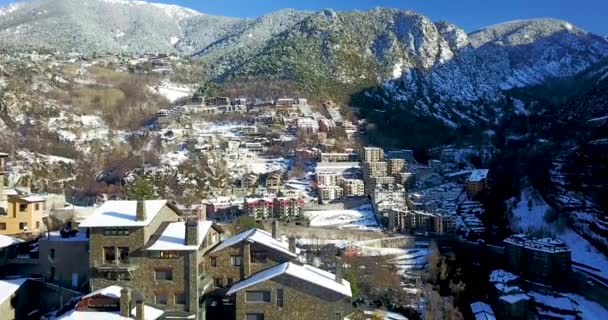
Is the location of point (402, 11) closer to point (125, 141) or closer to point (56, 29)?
point (125, 141)

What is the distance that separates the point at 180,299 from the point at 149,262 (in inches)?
54.6

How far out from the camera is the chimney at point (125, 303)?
49.1ft

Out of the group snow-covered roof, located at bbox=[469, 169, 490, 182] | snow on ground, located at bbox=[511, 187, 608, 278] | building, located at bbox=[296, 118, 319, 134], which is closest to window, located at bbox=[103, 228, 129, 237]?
snow on ground, located at bbox=[511, 187, 608, 278]

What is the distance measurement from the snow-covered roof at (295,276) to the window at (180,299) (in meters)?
1.40

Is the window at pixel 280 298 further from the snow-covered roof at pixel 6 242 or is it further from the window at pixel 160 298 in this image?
the snow-covered roof at pixel 6 242

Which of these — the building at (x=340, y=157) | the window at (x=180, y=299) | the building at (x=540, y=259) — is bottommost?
the building at (x=540, y=259)

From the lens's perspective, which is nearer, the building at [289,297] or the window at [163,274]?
the building at [289,297]

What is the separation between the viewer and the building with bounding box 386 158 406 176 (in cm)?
6419

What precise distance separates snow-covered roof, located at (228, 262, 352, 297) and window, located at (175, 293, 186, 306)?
1403mm

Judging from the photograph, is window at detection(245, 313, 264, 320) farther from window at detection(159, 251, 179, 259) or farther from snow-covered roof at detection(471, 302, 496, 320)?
snow-covered roof at detection(471, 302, 496, 320)

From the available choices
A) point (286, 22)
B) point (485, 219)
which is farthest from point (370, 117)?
point (286, 22)

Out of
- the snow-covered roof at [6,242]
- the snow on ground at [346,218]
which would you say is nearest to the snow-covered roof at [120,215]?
the snow-covered roof at [6,242]

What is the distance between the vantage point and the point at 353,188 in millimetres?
58750

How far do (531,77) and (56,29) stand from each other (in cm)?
13292
